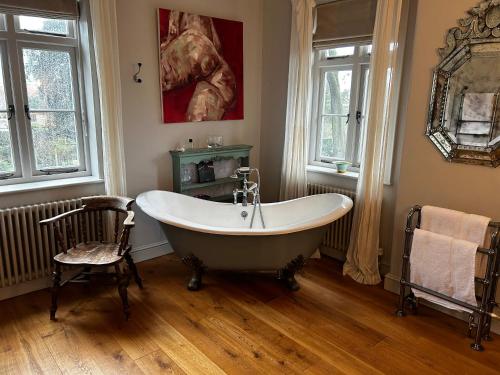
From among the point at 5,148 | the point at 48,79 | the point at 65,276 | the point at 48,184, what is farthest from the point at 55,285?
the point at 48,79

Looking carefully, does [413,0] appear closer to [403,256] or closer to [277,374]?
[403,256]

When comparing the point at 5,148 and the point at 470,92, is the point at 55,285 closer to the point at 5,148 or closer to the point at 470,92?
the point at 5,148

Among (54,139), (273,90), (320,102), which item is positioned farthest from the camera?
(273,90)

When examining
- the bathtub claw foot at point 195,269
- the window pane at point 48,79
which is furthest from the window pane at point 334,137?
the window pane at point 48,79

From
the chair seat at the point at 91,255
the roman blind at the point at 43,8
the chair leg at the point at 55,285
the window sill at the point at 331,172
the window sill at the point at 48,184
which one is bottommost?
the chair leg at the point at 55,285

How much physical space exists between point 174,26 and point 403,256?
2754mm

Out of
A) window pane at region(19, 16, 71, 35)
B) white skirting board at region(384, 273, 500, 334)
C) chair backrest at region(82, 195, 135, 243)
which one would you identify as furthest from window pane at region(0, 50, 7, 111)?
white skirting board at region(384, 273, 500, 334)

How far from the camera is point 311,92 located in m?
3.67

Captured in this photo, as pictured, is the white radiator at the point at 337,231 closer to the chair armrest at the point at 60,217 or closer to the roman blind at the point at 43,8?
the chair armrest at the point at 60,217

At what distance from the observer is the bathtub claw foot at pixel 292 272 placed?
3.03m

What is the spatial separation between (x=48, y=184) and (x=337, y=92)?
2.68m

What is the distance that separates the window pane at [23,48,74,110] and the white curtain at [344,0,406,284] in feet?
8.13

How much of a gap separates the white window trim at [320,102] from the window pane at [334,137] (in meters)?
0.05

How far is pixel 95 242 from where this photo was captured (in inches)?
118
